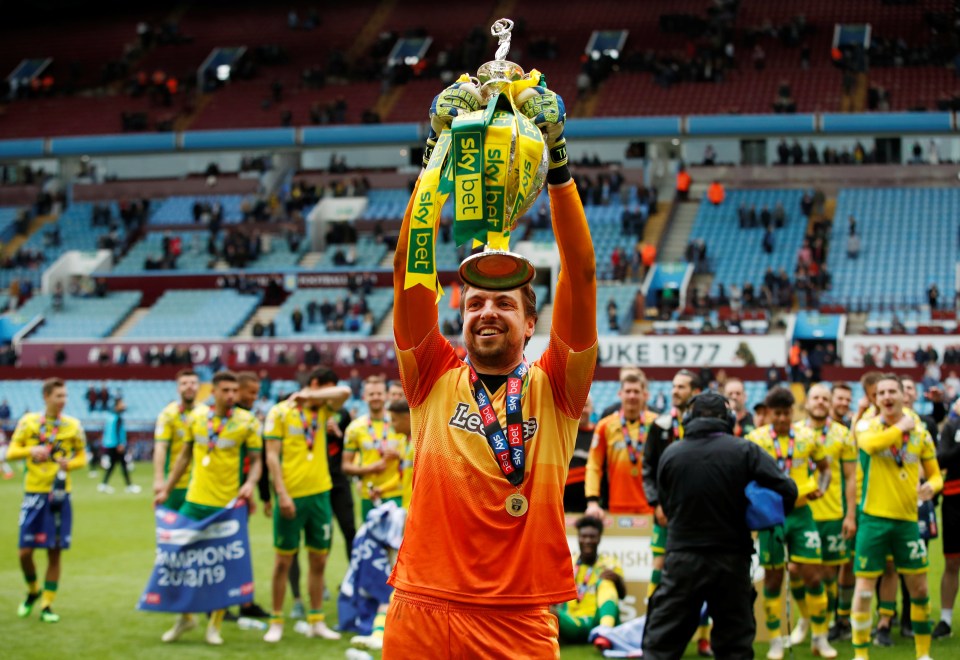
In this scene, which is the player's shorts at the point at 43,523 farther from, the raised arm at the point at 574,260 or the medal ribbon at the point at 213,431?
the raised arm at the point at 574,260

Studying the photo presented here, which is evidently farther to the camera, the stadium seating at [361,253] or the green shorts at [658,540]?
the stadium seating at [361,253]

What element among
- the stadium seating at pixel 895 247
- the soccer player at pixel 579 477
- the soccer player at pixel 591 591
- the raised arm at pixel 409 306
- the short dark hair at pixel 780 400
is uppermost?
the stadium seating at pixel 895 247

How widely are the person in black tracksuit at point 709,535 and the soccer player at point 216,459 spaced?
412 cm

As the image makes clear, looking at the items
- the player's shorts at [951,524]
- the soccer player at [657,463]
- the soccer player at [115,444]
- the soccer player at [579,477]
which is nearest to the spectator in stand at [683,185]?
the soccer player at [115,444]

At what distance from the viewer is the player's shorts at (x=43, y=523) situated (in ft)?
36.0

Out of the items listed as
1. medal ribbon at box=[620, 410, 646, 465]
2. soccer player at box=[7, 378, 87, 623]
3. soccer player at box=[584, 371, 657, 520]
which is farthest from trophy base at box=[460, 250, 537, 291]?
soccer player at box=[7, 378, 87, 623]

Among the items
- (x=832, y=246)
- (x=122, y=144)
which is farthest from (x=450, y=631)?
(x=122, y=144)

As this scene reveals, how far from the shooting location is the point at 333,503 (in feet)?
39.1

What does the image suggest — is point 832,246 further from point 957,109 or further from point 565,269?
point 565,269

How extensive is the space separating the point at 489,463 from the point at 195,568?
6429 mm

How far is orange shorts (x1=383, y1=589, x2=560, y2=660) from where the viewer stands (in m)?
3.95

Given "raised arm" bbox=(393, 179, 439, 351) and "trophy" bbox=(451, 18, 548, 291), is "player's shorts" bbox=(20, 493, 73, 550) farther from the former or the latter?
"trophy" bbox=(451, 18, 548, 291)

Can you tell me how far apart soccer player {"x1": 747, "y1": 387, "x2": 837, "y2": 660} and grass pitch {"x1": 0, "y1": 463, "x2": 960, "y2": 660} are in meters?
0.37

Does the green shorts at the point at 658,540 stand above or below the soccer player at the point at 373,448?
below
